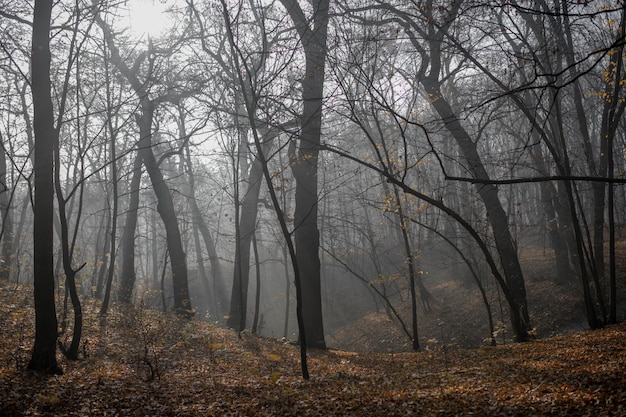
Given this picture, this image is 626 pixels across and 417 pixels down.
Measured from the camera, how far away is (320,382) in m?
6.92

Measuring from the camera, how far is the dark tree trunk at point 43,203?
20.8ft

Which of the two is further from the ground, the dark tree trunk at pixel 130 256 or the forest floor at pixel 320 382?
the dark tree trunk at pixel 130 256

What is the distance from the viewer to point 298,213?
11578mm

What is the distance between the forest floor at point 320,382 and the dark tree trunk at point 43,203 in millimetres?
329

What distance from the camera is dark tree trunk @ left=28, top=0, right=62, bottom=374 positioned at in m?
6.35

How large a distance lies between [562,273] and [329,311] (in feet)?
38.7

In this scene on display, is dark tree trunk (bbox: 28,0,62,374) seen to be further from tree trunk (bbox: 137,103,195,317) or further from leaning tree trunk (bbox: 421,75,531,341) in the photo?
leaning tree trunk (bbox: 421,75,531,341)

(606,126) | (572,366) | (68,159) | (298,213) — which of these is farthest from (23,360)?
(68,159)

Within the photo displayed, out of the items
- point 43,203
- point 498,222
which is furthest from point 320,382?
point 498,222

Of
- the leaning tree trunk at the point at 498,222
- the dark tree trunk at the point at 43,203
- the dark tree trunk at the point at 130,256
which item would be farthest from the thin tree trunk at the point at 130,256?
the leaning tree trunk at the point at 498,222

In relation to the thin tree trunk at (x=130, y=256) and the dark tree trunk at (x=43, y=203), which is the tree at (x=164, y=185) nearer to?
the thin tree trunk at (x=130, y=256)

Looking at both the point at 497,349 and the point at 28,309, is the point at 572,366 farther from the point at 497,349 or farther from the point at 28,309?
the point at 28,309

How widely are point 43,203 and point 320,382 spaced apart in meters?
4.70

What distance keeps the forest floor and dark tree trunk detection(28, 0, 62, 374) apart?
329 millimetres
